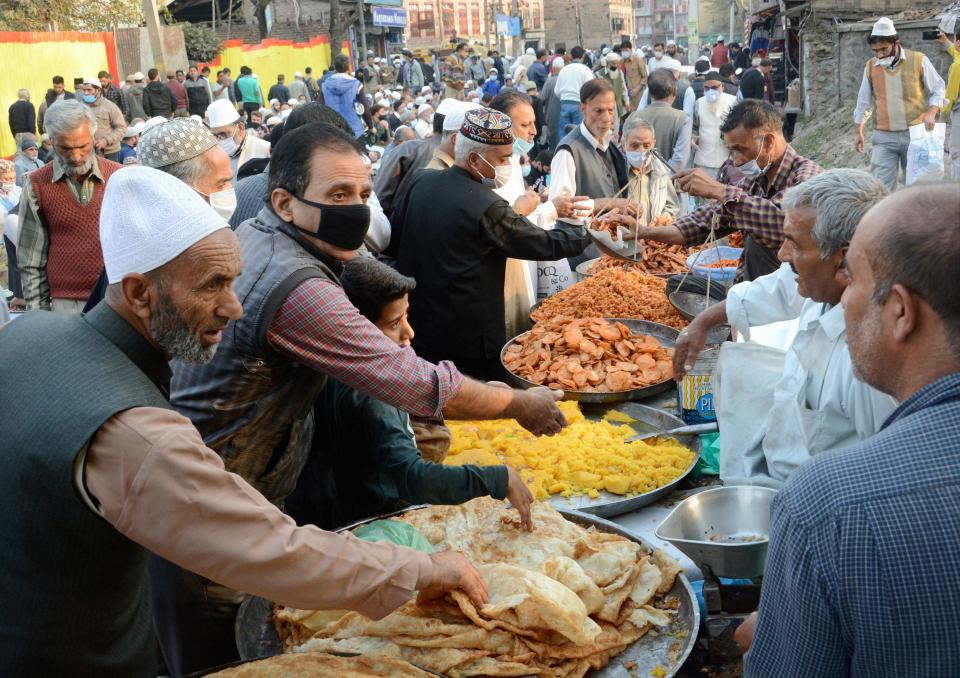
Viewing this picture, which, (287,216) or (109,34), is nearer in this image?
(287,216)

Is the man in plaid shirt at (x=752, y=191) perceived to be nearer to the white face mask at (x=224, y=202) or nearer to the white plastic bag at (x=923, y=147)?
the white face mask at (x=224, y=202)

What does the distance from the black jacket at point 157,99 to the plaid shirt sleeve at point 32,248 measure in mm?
12286

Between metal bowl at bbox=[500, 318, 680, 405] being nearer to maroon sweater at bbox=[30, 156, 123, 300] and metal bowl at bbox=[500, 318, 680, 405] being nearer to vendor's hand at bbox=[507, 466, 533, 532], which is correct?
vendor's hand at bbox=[507, 466, 533, 532]

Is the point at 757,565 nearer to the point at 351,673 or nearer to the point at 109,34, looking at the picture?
the point at 351,673

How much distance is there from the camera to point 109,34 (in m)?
21.2

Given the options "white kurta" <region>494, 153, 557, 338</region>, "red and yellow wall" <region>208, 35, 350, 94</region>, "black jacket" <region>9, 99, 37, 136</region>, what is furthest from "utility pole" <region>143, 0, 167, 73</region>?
"white kurta" <region>494, 153, 557, 338</region>

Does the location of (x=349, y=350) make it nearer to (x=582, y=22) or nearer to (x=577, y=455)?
(x=577, y=455)

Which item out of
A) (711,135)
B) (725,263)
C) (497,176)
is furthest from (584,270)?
(711,135)

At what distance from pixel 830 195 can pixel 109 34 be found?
876 inches

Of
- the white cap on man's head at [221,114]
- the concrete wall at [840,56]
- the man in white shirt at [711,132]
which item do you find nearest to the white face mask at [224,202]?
the white cap on man's head at [221,114]

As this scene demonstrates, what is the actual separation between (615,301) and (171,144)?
2374mm

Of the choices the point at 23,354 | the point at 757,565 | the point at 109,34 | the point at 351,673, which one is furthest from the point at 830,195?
the point at 109,34

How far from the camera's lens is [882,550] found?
1161mm

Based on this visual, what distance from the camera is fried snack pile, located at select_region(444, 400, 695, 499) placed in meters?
3.03
